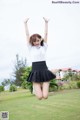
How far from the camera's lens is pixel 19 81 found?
299 cm

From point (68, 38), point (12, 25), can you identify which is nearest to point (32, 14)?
point (12, 25)

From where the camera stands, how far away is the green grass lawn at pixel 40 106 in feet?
9.61

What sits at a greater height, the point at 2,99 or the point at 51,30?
the point at 51,30

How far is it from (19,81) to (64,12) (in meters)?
0.70

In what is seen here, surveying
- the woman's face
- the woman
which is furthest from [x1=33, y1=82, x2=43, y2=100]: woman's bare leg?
the woman's face

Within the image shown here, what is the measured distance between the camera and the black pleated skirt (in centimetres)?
287

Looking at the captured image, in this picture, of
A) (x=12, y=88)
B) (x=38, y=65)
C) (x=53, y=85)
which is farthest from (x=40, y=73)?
(x=12, y=88)

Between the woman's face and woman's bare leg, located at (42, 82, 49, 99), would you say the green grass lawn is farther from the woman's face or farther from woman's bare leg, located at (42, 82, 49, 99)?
the woman's face

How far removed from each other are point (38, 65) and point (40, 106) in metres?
0.35

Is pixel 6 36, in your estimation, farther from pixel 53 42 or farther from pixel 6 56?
pixel 53 42

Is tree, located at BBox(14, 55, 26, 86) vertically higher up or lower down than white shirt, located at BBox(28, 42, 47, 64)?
lower down

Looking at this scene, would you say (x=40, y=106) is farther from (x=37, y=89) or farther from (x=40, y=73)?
(x=40, y=73)

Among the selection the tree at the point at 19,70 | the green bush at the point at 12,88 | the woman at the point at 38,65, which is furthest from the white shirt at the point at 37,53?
the green bush at the point at 12,88

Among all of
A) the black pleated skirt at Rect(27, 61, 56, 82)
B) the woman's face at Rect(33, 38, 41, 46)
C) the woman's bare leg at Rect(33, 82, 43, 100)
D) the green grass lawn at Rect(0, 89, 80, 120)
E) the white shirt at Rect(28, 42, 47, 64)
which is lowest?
the green grass lawn at Rect(0, 89, 80, 120)
